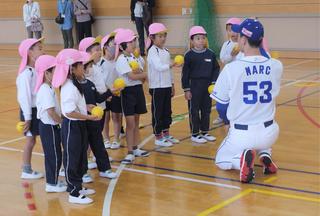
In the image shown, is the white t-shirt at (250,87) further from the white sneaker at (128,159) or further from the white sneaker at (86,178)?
the white sneaker at (86,178)

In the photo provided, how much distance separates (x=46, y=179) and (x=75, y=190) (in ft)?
1.64

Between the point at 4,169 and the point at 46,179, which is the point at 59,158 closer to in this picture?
the point at 46,179

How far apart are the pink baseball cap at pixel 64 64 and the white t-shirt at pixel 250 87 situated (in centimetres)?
141

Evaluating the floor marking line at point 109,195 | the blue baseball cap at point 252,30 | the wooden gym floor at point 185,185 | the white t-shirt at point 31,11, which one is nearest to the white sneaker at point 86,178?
the wooden gym floor at point 185,185

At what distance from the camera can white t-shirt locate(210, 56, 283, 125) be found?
4859mm

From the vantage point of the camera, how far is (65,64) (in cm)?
454

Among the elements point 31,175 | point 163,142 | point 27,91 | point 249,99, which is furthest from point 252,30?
point 31,175

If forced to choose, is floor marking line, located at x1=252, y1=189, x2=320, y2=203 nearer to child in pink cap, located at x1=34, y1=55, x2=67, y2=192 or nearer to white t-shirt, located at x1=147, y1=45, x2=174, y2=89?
child in pink cap, located at x1=34, y1=55, x2=67, y2=192

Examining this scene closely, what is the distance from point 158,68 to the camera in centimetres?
595

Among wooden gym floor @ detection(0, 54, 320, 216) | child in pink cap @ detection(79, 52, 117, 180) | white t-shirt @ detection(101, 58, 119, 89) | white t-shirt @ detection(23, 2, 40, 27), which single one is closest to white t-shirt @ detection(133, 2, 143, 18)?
white t-shirt @ detection(23, 2, 40, 27)

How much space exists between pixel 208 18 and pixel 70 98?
929 centimetres

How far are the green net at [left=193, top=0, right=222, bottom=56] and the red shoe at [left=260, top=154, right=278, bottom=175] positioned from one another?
8017 mm

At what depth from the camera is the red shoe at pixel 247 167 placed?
15.8 feet

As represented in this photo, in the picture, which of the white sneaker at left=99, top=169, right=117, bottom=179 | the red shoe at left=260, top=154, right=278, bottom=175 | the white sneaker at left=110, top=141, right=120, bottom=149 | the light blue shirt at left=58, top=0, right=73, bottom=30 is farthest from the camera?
the light blue shirt at left=58, top=0, right=73, bottom=30
